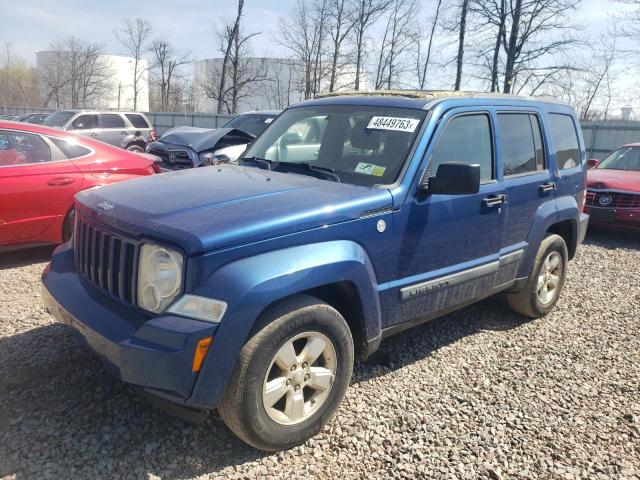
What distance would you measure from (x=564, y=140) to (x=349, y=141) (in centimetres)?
246

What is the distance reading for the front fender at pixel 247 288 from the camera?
7.89 ft

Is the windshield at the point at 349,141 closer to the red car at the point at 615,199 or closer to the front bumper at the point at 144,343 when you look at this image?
the front bumper at the point at 144,343

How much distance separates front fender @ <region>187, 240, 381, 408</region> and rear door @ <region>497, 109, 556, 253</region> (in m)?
1.94

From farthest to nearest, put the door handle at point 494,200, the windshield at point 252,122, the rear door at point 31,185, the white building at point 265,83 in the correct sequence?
the white building at point 265,83 < the windshield at point 252,122 < the rear door at point 31,185 < the door handle at point 494,200

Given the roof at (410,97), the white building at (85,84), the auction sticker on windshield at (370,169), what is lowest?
the auction sticker on windshield at (370,169)

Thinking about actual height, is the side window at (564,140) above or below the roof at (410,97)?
below

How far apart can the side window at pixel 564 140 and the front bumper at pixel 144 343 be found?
375 centimetres

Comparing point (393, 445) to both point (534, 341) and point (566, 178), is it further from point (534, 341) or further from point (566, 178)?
point (566, 178)

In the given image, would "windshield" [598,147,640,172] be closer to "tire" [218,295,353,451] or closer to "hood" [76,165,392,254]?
"hood" [76,165,392,254]

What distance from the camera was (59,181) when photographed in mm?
5707

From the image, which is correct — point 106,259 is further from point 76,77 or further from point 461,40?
point 76,77

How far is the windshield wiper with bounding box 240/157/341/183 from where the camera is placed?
11.3 ft

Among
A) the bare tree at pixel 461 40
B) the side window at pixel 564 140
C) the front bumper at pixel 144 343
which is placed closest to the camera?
the front bumper at pixel 144 343

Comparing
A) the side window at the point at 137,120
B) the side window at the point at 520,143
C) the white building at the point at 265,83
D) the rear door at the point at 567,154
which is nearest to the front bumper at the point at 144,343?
the side window at the point at 520,143
